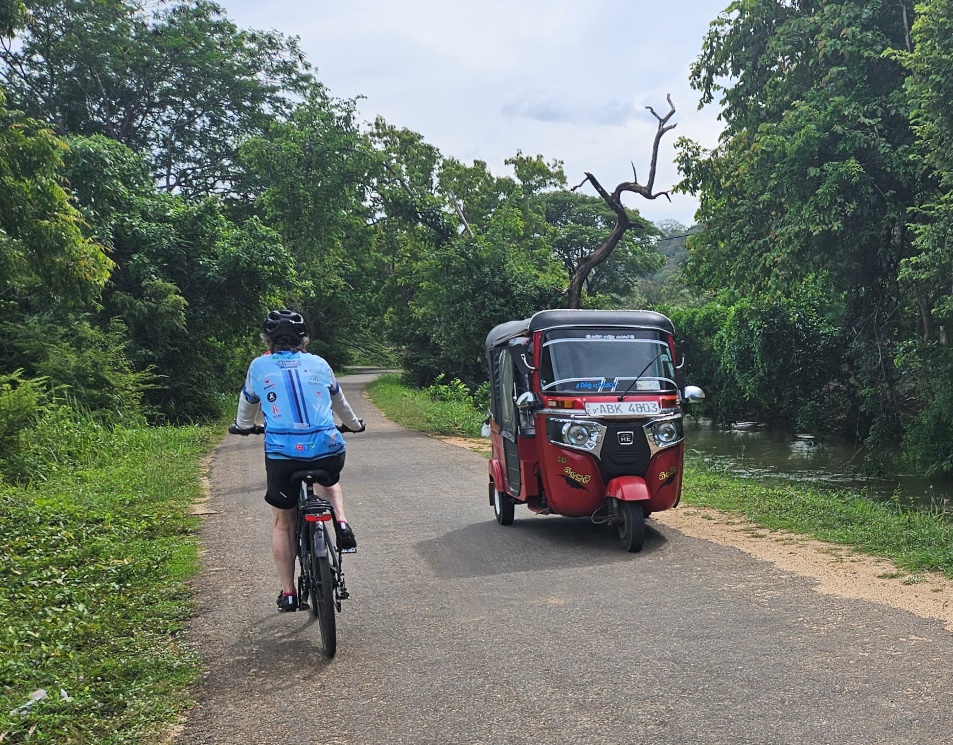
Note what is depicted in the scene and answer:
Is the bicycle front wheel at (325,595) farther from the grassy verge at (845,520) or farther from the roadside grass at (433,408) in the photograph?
the roadside grass at (433,408)

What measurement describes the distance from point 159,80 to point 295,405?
32185 mm

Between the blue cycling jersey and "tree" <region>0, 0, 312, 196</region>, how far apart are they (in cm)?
2840

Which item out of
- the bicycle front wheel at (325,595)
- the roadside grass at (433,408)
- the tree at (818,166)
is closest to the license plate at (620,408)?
the bicycle front wheel at (325,595)

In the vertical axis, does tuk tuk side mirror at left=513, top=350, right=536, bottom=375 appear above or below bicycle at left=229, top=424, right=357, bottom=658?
above

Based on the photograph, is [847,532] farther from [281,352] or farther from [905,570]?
[281,352]

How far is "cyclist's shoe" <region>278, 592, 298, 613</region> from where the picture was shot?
5.53 m

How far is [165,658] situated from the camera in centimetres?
505

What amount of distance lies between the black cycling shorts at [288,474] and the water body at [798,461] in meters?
9.44

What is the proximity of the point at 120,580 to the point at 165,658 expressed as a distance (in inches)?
89.5

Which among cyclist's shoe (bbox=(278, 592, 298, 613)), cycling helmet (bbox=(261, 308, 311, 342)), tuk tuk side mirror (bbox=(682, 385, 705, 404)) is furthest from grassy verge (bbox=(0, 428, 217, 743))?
tuk tuk side mirror (bbox=(682, 385, 705, 404))

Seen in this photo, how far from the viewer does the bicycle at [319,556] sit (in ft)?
16.3

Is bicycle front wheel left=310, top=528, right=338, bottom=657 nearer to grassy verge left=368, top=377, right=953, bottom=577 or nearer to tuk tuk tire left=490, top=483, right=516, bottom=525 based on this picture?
tuk tuk tire left=490, top=483, right=516, bottom=525

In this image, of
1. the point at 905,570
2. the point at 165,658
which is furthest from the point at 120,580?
the point at 905,570

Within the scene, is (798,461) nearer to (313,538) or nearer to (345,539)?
(345,539)
